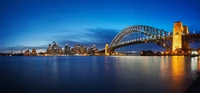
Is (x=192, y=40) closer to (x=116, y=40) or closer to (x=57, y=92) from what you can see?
(x=116, y=40)

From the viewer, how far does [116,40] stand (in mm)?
102000

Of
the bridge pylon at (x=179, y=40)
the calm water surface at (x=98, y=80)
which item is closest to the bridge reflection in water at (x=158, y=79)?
the calm water surface at (x=98, y=80)

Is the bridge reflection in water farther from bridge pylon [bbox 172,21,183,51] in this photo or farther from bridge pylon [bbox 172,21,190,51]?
bridge pylon [bbox 172,21,190,51]

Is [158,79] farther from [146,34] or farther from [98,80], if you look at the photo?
[146,34]

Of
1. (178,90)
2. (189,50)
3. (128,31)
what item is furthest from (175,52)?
(178,90)

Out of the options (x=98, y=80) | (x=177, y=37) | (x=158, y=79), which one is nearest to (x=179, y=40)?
(x=177, y=37)

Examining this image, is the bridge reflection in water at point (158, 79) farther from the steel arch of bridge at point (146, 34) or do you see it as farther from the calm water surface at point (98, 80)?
the steel arch of bridge at point (146, 34)

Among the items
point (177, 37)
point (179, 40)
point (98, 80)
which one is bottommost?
point (98, 80)

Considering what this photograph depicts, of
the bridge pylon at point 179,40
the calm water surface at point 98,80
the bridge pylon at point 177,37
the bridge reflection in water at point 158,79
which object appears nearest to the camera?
the calm water surface at point 98,80

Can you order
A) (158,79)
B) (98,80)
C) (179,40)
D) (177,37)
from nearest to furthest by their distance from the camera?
1. (98,80)
2. (158,79)
3. (179,40)
4. (177,37)

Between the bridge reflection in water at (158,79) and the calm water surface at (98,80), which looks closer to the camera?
the calm water surface at (98,80)

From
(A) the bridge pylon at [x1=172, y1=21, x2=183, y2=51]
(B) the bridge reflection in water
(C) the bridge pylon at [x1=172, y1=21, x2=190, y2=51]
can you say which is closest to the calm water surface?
(B) the bridge reflection in water

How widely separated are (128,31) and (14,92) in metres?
87.3

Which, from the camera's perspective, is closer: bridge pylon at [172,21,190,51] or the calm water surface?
the calm water surface
